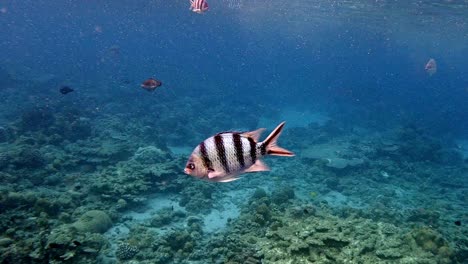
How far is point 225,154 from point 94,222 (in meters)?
7.93

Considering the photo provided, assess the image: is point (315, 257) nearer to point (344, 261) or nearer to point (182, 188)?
point (344, 261)

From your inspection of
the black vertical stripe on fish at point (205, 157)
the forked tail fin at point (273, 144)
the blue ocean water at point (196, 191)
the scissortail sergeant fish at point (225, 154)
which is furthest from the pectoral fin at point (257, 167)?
the blue ocean water at point (196, 191)

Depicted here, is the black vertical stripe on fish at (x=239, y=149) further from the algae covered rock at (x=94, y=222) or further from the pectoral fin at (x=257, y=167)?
the algae covered rock at (x=94, y=222)

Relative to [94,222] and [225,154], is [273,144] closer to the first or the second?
[225,154]

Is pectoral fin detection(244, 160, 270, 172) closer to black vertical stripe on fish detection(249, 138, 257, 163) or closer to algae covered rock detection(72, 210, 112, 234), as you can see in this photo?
black vertical stripe on fish detection(249, 138, 257, 163)

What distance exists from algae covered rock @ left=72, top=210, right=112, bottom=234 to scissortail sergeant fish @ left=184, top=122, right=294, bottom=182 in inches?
287

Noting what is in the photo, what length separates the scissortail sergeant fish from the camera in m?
2.72

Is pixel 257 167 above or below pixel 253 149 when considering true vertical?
below

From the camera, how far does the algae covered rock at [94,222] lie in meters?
8.67

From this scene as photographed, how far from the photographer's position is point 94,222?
9.05m

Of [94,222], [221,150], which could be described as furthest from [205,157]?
[94,222]

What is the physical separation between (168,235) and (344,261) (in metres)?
4.80

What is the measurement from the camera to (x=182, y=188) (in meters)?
12.6

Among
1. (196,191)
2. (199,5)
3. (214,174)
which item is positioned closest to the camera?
(214,174)
